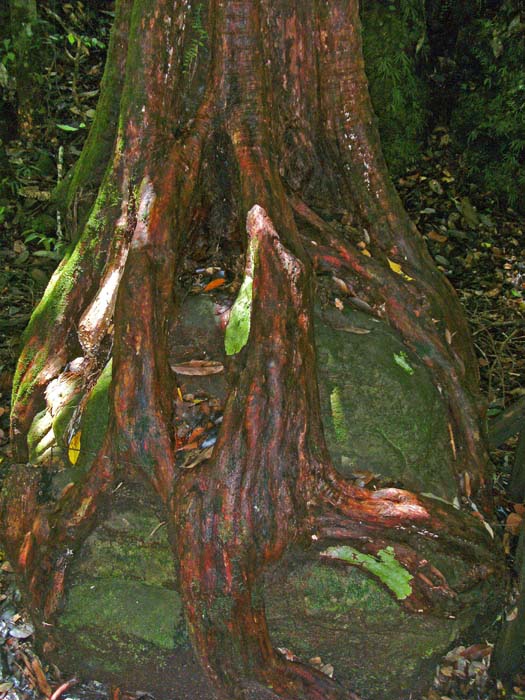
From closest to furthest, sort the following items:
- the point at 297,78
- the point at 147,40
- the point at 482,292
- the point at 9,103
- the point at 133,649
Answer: the point at 133,649, the point at 147,40, the point at 297,78, the point at 482,292, the point at 9,103

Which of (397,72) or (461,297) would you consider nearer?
(461,297)

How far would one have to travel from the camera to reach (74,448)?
297 cm

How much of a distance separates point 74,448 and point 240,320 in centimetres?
81

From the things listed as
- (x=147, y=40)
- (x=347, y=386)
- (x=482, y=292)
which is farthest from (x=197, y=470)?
(x=482, y=292)

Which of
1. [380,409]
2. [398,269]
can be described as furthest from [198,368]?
[398,269]

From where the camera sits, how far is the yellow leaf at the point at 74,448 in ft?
9.71

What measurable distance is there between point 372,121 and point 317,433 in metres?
1.57

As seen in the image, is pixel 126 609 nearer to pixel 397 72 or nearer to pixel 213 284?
pixel 213 284

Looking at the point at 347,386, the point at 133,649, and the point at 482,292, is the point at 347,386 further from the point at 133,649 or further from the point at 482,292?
the point at 482,292

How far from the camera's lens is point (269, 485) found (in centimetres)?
258

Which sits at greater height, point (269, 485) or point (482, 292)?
point (482, 292)

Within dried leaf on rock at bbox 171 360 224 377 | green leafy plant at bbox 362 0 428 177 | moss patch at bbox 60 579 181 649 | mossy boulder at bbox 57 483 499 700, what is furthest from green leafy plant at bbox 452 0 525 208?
moss patch at bbox 60 579 181 649

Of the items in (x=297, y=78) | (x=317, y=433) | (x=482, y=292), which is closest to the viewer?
(x=317, y=433)

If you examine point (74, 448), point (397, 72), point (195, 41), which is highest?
point (397, 72)
